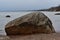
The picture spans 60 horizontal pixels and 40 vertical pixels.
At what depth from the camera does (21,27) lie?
50.9ft

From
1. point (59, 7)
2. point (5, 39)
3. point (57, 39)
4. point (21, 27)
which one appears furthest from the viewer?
point (59, 7)

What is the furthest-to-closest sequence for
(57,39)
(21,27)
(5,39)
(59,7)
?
(59,7), (21,27), (57,39), (5,39)

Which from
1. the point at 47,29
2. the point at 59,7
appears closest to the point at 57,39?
the point at 47,29

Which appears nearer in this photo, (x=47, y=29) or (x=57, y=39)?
(x=57, y=39)

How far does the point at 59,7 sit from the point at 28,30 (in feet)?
372

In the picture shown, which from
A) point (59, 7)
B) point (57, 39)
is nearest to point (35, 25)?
point (57, 39)

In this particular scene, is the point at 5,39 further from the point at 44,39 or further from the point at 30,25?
the point at 30,25

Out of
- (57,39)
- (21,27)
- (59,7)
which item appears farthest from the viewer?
(59,7)

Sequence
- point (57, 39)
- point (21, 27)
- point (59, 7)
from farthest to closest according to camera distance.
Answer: point (59, 7), point (21, 27), point (57, 39)

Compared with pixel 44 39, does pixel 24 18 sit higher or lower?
higher

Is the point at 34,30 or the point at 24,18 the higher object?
the point at 24,18

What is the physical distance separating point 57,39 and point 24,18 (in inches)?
146

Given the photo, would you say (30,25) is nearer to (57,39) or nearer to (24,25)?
(24,25)

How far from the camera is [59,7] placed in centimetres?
12719
